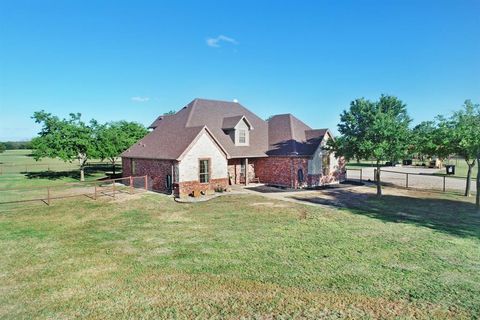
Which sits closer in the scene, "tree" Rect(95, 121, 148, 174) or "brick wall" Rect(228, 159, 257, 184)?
"brick wall" Rect(228, 159, 257, 184)

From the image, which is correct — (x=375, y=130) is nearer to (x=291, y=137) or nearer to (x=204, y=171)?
(x=291, y=137)

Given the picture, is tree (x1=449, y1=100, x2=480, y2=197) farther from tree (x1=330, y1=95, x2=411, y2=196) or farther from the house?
the house

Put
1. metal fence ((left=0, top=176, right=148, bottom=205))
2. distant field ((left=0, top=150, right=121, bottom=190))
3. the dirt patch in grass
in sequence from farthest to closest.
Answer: distant field ((left=0, top=150, right=121, bottom=190)) < metal fence ((left=0, top=176, right=148, bottom=205)) < the dirt patch in grass

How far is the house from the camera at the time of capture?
2302 cm

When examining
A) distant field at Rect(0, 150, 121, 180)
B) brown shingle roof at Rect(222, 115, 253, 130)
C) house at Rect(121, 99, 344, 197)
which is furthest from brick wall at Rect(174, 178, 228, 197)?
distant field at Rect(0, 150, 121, 180)

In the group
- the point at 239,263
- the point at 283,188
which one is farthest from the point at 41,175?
the point at 239,263

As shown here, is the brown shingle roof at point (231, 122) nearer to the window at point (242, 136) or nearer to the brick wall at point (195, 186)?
the window at point (242, 136)

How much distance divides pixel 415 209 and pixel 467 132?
17.2ft

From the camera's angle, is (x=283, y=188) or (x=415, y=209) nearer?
(x=415, y=209)

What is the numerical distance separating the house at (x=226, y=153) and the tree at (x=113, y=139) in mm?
5284

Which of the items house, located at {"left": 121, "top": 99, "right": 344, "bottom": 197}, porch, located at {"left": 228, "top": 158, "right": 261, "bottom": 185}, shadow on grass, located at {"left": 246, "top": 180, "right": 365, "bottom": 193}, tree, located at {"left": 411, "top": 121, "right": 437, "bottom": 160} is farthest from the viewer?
porch, located at {"left": 228, "top": 158, "right": 261, "bottom": 185}

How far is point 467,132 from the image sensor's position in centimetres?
1736

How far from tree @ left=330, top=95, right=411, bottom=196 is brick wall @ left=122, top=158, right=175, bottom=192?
1322 centimetres

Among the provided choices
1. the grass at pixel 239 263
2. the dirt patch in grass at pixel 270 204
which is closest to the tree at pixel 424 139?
the grass at pixel 239 263
